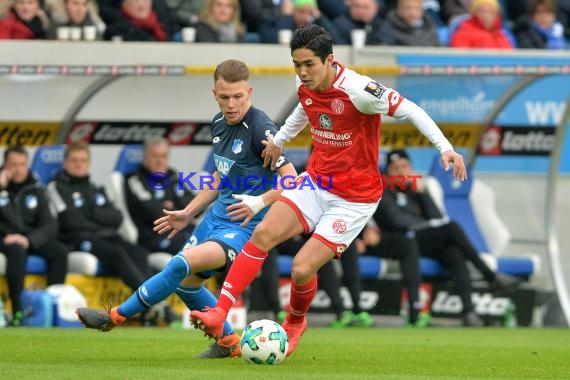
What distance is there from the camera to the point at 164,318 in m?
13.8

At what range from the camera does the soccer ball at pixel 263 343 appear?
28.3 feet

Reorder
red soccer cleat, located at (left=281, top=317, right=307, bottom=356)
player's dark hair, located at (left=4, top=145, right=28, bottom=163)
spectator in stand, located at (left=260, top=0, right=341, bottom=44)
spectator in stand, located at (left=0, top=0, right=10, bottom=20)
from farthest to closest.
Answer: spectator in stand, located at (left=260, top=0, right=341, bottom=44) < spectator in stand, located at (left=0, top=0, right=10, bottom=20) < player's dark hair, located at (left=4, top=145, right=28, bottom=163) < red soccer cleat, located at (left=281, top=317, right=307, bottom=356)

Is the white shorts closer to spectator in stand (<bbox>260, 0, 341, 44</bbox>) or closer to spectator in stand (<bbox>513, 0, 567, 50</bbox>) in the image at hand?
spectator in stand (<bbox>260, 0, 341, 44</bbox>)

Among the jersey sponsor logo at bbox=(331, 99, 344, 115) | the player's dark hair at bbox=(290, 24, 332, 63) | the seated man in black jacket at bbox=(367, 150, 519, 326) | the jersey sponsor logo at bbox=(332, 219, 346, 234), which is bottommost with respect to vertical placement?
the seated man in black jacket at bbox=(367, 150, 519, 326)

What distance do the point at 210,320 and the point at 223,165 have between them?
4.10ft

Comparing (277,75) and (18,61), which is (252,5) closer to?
(277,75)

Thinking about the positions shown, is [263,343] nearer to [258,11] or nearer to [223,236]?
[223,236]

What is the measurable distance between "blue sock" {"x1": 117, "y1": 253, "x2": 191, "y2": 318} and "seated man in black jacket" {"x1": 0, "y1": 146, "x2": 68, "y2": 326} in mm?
4707

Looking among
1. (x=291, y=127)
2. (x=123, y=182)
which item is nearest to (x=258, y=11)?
(x=123, y=182)

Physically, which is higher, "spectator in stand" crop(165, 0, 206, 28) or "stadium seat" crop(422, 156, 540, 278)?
"spectator in stand" crop(165, 0, 206, 28)

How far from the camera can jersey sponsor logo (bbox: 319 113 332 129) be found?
8.88 metres

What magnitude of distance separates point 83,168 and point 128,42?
1366mm

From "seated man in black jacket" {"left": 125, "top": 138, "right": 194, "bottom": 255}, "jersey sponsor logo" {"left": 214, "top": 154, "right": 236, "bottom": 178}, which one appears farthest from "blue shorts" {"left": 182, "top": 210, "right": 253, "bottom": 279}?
"seated man in black jacket" {"left": 125, "top": 138, "right": 194, "bottom": 255}

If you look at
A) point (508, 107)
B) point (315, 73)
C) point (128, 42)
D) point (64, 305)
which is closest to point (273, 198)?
point (315, 73)
